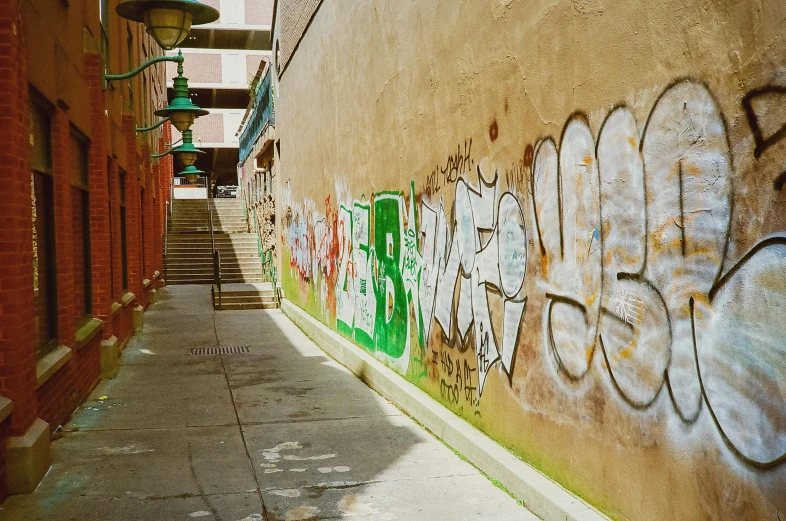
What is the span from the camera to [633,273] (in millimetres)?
3895

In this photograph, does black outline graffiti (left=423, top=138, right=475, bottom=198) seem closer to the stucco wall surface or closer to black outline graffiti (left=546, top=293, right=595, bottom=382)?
the stucco wall surface

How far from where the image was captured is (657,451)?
3697 mm

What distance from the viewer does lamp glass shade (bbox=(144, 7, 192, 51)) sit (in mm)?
7680

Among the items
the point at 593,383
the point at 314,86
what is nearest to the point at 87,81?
the point at 314,86

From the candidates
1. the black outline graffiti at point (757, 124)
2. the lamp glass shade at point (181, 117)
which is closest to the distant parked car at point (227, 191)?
the lamp glass shade at point (181, 117)

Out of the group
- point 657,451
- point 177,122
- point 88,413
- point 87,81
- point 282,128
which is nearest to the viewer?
point 657,451

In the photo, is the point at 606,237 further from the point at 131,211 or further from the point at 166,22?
the point at 131,211

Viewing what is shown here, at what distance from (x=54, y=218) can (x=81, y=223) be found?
2.03 metres

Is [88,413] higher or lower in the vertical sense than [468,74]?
lower

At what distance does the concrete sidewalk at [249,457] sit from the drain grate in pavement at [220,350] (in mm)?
1337

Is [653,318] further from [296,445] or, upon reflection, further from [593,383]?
[296,445]

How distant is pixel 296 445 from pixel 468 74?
3.33 meters

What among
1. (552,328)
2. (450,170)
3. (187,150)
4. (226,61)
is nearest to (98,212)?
(450,170)

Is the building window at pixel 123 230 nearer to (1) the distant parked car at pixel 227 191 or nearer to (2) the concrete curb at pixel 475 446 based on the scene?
(2) the concrete curb at pixel 475 446
